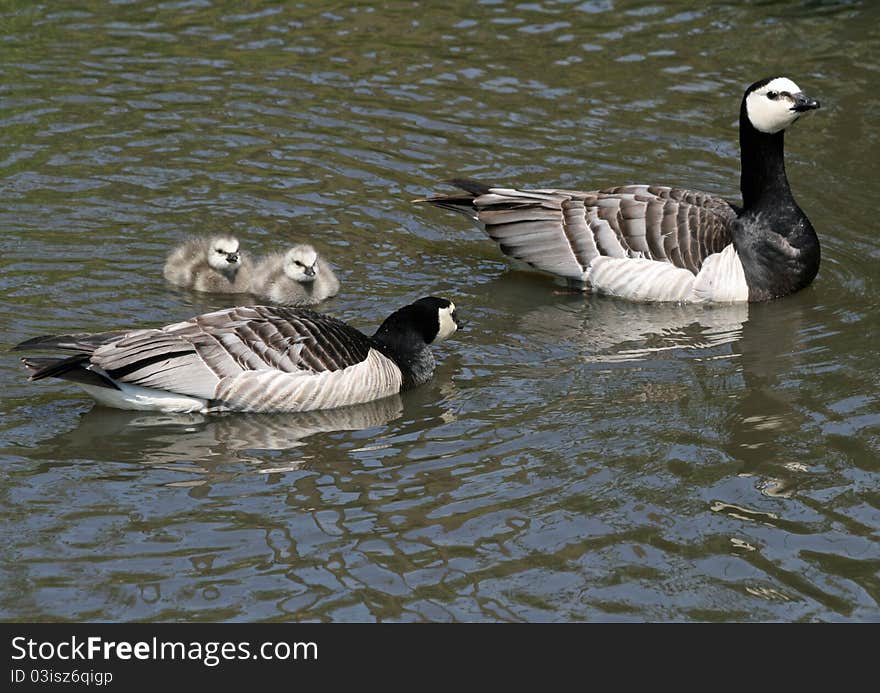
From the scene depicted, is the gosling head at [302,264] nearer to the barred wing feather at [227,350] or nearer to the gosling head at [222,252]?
the gosling head at [222,252]

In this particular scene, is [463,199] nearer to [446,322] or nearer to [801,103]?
[446,322]

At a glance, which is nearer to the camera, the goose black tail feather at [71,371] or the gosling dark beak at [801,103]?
the goose black tail feather at [71,371]

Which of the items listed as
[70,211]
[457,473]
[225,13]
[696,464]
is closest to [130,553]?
[457,473]

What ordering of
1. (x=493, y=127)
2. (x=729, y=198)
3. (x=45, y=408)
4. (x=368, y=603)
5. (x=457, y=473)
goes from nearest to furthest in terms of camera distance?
(x=368, y=603), (x=457, y=473), (x=45, y=408), (x=729, y=198), (x=493, y=127)

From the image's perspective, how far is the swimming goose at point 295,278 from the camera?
429 inches

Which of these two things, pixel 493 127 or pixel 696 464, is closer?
pixel 696 464

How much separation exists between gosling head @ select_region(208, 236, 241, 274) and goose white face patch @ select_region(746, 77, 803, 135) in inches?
174

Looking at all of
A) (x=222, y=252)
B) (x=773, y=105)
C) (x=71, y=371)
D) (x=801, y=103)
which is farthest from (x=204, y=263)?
(x=801, y=103)

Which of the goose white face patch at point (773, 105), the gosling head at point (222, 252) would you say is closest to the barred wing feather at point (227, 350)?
the gosling head at point (222, 252)

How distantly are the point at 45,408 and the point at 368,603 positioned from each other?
11.1 ft

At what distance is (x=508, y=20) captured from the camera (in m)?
17.1

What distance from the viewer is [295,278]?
1100cm

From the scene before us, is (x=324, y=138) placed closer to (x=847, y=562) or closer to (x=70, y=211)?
(x=70, y=211)

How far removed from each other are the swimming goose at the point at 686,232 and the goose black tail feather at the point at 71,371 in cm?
425
